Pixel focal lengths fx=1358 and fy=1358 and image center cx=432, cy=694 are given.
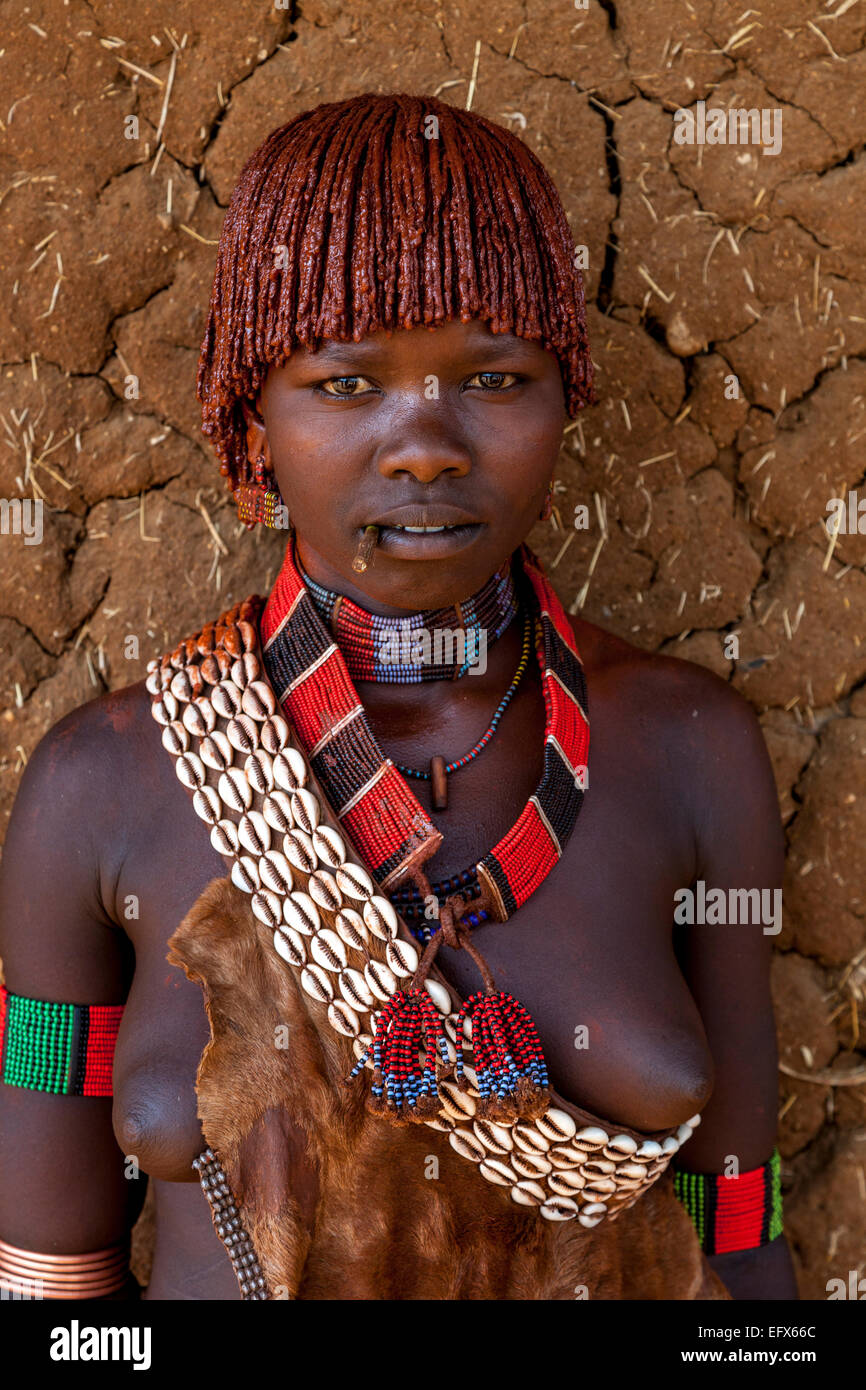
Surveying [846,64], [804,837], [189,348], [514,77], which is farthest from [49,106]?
[804,837]

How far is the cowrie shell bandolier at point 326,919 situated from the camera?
1.67 meters

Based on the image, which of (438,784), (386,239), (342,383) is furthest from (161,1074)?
(386,239)

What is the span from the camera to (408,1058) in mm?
1614

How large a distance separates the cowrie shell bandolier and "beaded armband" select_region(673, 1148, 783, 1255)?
0.28m

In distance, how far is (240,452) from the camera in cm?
181

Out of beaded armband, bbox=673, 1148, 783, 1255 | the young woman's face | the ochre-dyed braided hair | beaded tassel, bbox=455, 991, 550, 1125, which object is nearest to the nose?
the young woman's face

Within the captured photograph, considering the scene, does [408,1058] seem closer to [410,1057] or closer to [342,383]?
[410,1057]

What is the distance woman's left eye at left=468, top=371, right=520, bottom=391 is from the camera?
63.0 inches

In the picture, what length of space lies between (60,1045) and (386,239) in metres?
1.15

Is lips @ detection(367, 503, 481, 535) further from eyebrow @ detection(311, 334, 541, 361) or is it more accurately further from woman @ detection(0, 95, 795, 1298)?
eyebrow @ detection(311, 334, 541, 361)

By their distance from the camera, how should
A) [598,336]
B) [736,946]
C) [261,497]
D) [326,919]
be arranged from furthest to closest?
1. [598,336]
2. [736,946]
3. [261,497]
4. [326,919]

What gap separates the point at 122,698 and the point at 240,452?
377mm

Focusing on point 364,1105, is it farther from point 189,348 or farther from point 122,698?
point 189,348

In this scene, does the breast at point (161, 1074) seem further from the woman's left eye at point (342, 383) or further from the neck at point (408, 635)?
the woman's left eye at point (342, 383)
